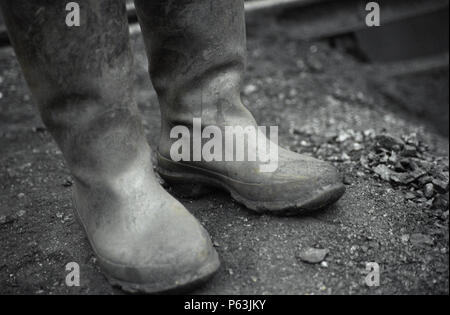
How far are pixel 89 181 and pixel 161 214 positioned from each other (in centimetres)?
19

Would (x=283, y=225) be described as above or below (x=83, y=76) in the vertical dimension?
below

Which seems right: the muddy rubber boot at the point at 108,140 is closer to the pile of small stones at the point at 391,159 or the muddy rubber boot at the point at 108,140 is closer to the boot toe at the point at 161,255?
the boot toe at the point at 161,255

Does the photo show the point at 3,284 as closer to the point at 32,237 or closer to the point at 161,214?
the point at 32,237

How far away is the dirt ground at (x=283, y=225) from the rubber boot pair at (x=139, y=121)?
78mm

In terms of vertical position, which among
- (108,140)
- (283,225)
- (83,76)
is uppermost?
(83,76)

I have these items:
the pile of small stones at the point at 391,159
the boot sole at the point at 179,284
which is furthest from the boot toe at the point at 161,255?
the pile of small stones at the point at 391,159

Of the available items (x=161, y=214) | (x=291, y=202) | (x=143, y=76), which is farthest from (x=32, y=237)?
(x=143, y=76)

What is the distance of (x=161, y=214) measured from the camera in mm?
1000

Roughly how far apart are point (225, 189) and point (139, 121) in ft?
1.04

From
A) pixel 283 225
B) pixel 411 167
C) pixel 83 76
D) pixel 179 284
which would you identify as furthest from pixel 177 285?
pixel 411 167

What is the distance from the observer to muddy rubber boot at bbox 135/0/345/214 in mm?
1089

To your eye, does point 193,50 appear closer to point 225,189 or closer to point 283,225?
point 225,189

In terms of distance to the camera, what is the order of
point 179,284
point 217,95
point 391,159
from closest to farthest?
point 179,284 → point 217,95 → point 391,159

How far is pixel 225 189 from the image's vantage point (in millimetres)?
1223
